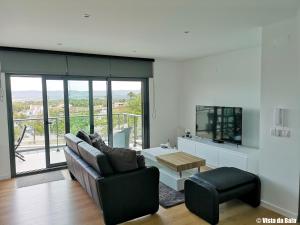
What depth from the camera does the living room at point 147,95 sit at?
2.66m

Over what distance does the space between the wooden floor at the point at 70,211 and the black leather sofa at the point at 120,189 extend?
0.62ft

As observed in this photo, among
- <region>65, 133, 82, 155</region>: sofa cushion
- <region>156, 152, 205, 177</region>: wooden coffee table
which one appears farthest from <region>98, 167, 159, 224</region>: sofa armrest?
<region>65, 133, 82, 155</region>: sofa cushion

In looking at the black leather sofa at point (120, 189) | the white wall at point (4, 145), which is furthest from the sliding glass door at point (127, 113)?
the black leather sofa at point (120, 189)

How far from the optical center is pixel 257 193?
3059mm

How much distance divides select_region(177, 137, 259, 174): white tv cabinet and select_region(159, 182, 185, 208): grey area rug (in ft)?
4.12

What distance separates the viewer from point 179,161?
3.70m

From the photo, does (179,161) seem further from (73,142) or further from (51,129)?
(51,129)

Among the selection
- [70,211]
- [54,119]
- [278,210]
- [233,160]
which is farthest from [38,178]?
[278,210]

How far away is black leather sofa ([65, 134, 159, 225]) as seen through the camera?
255 cm

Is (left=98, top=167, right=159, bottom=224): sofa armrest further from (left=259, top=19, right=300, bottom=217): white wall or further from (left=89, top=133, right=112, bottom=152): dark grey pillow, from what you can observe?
(left=259, top=19, right=300, bottom=217): white wall

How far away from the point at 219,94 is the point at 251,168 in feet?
6.08

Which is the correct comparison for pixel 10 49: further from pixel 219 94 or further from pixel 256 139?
pixel 256 139

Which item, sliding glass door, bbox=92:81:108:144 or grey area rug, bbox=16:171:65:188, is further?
sliding glass door, bbox=92:81:108:144

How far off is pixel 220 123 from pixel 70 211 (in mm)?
3221
